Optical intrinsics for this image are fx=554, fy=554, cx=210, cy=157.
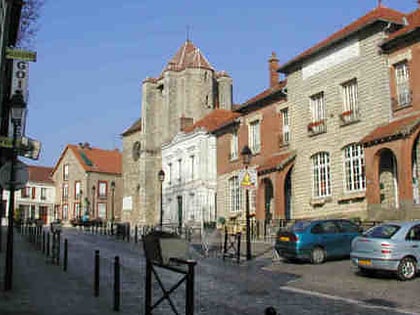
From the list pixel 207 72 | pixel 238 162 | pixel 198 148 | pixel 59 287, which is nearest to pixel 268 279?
pixel 59 287

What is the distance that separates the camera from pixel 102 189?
74.2 metres

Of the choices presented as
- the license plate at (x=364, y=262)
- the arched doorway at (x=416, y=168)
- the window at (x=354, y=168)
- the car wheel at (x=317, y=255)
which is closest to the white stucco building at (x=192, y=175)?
the window at (x=354, y=168)

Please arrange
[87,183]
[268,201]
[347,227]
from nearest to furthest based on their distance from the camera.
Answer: [347,227] → [268,201] → [87,183]

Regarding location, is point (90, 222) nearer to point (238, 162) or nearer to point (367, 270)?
point (238, 162)

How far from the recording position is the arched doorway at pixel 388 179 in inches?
927

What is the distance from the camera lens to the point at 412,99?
75.4 ft

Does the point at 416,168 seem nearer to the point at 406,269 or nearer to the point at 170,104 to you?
the point at 406,269

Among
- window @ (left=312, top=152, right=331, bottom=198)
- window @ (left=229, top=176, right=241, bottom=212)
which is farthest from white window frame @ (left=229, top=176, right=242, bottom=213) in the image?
window @ (left=312, top=152, right=331, bottom=198)

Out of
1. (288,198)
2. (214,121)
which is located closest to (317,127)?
(288,198)

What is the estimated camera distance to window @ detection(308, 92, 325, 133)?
2838cm

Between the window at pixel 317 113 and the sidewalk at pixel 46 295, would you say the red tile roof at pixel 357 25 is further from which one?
the sidewalk at pixel 46 295

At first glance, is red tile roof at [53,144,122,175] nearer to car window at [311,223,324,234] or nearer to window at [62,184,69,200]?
window at [62,184,69,200]

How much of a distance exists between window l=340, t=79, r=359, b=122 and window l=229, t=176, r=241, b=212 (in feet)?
38.3

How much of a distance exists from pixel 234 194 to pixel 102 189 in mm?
40321
